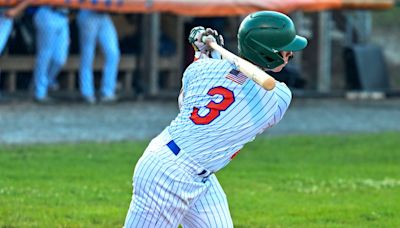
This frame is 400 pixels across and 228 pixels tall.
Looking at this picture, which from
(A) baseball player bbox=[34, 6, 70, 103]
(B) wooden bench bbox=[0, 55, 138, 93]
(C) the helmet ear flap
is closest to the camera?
(C) the helmet ear flap

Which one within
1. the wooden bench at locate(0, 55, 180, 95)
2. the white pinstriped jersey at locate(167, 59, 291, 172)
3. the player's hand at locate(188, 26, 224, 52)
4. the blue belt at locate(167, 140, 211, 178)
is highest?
the player's hand at locate(188, 26, 224, 52)

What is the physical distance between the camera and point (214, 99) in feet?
16.7

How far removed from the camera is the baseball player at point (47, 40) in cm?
1587

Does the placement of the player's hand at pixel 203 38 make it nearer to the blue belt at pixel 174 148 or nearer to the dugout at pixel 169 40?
the blue belt at pixel 174 148

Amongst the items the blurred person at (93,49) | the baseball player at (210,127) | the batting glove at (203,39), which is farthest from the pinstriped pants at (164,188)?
the blurred person at (93,49)

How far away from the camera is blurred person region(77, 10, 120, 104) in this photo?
16359 millimetres

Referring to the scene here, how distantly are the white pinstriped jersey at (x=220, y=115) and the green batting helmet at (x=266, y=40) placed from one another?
121 mm

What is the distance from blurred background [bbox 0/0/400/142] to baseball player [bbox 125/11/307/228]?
802 centimetres

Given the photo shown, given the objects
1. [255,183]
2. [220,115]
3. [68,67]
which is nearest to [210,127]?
[220,115]

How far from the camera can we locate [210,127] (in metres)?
5.09

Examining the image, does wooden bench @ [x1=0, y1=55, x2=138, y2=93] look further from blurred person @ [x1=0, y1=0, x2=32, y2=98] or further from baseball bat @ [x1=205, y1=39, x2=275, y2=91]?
baseball bat @ [x1=205, y1=39, x2=275, y2=91]

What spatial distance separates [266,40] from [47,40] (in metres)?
11.1

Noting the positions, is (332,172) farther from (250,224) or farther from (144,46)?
(144,46)

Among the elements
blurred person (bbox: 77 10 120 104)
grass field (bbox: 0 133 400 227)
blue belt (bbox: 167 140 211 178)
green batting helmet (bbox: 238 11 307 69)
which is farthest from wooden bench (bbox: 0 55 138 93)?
green batting helmet (bbox: 238 11 307 69)
